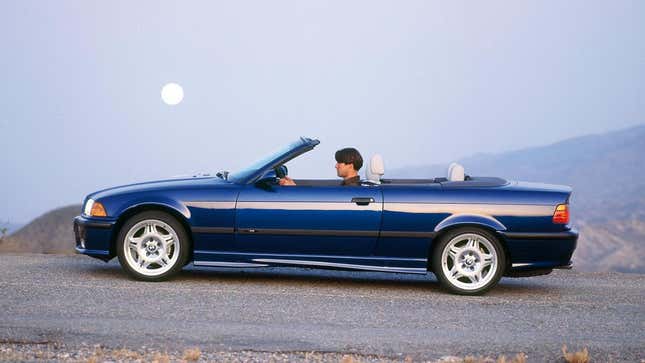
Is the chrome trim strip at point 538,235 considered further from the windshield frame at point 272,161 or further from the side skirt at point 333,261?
the windshield frame at point 272,161

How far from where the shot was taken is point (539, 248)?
334 inches

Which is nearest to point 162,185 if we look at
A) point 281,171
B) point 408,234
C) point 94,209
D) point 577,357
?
point 94,209

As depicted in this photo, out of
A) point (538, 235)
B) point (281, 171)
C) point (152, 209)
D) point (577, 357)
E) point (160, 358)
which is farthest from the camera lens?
point (281, 171)

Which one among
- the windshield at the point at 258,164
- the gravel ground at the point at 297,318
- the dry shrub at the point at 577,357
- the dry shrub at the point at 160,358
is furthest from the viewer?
the windshield at the point at 258,164

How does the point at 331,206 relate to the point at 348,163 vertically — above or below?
below

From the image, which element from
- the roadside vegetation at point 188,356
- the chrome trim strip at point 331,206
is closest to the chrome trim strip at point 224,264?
the chrome trim strip at point 331,206

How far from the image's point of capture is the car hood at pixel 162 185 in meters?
8.66

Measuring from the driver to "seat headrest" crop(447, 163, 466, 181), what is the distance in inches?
36.3

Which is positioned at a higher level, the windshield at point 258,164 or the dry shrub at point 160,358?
the windshield at point 258,164

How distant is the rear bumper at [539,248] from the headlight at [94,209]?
390cm

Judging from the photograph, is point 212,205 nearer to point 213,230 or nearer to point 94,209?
point 213,230

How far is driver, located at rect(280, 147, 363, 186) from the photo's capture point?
880 cm

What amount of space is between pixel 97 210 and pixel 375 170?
2.78m

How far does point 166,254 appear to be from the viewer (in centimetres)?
857
